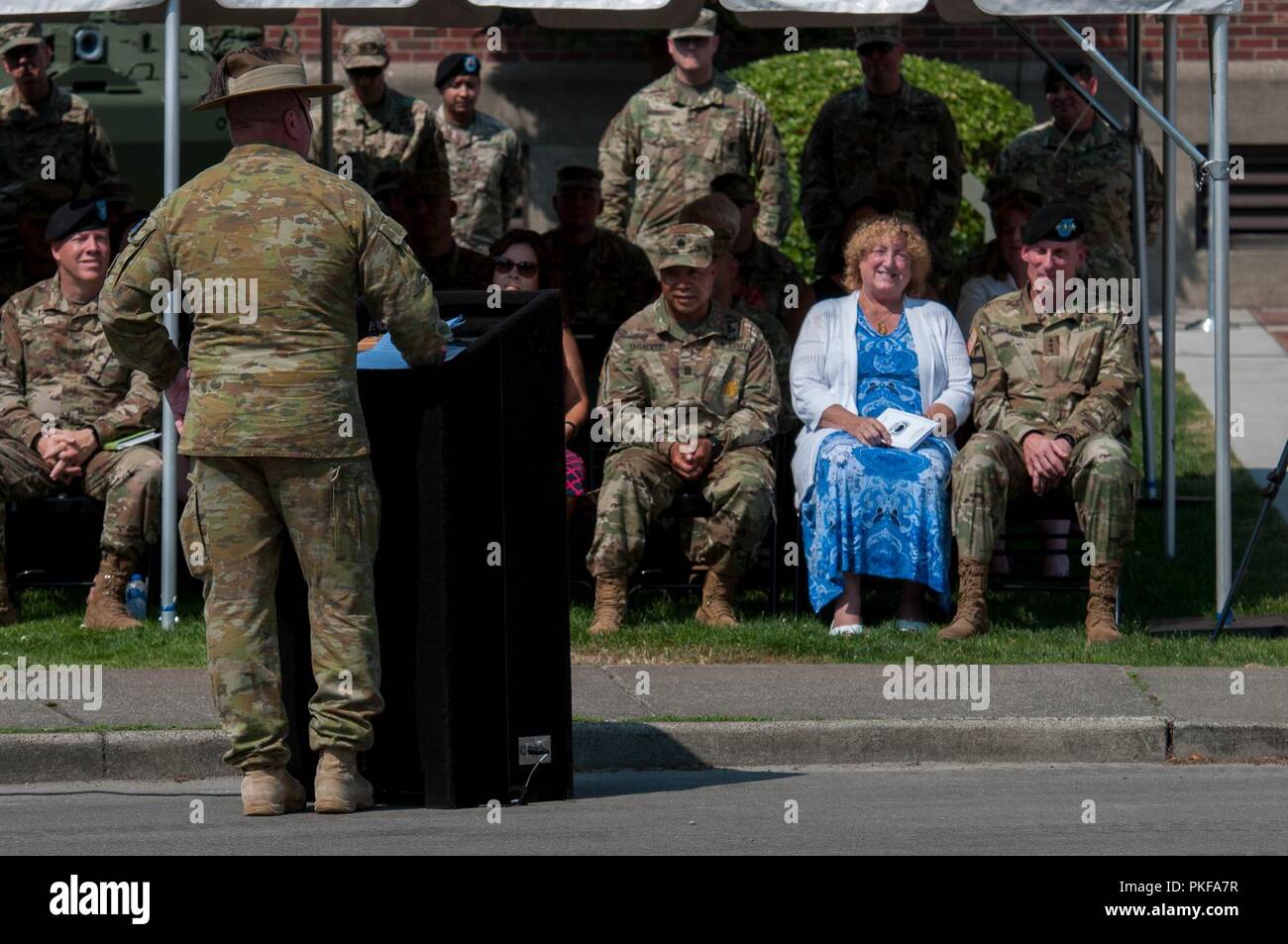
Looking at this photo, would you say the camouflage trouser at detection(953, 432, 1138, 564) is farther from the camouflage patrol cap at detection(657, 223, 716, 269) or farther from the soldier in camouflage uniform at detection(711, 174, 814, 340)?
the soldier in camouflage uniform at detection(711, 174, 814, 340)

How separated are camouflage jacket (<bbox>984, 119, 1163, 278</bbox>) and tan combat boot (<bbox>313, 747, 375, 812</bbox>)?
25.2 feet

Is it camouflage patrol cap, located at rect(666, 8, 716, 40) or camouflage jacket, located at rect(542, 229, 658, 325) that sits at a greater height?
camouflage patrol cap, located at rect(666, 8, 716, 40)

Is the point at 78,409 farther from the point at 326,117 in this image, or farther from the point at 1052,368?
the point at 1052,368

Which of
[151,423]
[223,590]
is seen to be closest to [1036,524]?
[151,423]

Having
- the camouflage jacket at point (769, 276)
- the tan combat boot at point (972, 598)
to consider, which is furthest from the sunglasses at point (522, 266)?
the tan combat boot at point (972, 598)

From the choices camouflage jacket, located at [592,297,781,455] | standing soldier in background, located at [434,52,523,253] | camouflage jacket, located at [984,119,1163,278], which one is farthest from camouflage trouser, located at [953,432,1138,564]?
standing soldier in background, located at [434,52,523,253]

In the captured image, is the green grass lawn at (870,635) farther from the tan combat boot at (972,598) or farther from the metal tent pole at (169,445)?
the metal tent pole at (169,445)

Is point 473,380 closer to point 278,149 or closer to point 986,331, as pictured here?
point 278,149

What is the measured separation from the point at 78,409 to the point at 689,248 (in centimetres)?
287

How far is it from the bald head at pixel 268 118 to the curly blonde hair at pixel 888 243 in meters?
4.27

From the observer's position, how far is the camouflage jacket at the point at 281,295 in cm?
686

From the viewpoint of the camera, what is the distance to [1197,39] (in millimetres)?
20844

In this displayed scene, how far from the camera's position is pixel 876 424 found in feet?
34.4

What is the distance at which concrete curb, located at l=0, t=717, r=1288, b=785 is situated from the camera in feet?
27.3
